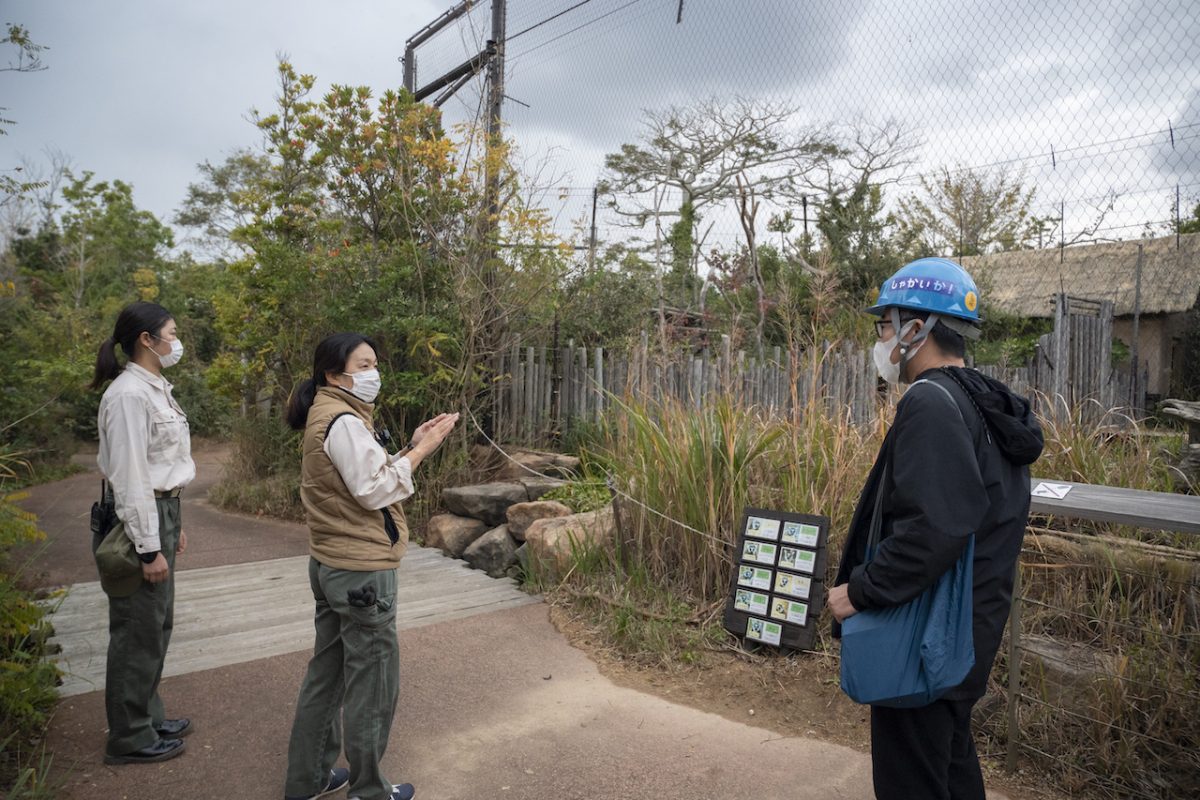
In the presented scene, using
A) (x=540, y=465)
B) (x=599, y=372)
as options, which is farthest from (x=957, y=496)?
(x=599, y=372)

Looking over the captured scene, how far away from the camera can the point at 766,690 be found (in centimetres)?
404

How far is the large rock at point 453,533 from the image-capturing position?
22.9 feet

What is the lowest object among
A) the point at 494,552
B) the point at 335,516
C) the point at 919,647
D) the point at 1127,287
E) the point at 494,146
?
the point at 494,552

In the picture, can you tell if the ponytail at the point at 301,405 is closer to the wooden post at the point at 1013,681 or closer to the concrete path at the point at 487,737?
the concrete path at the point at 487,737

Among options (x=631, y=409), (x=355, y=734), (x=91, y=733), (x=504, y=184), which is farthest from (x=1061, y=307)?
(x=91, y=733)

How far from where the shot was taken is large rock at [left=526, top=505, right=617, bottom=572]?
18.1ft

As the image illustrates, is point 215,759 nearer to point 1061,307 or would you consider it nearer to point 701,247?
point 1061,307

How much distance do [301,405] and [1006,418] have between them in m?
2.36

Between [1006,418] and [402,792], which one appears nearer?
[1006,418]

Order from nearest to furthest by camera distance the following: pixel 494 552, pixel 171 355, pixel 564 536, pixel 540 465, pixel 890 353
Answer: pixel 890 353
pixel 171 355
pixel 564 536
pixel 494 552
pixel 540 465

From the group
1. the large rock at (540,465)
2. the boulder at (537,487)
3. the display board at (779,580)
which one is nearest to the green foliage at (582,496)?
the boulder at (537,487)

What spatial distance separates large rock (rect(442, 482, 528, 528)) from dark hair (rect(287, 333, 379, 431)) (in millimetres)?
4104

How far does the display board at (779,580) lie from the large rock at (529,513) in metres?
2.07

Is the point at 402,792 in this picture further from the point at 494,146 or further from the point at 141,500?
the point at 494,146
